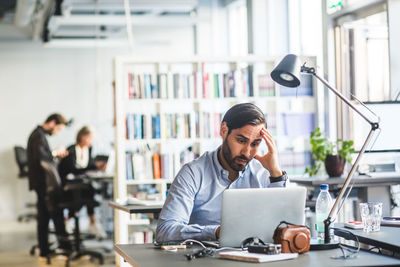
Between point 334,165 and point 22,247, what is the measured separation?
4.72m

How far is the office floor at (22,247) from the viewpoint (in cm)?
743

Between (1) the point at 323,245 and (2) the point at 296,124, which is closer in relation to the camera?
(1) the point at 323,245

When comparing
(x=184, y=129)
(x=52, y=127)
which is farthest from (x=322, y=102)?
(x=52, y=127)

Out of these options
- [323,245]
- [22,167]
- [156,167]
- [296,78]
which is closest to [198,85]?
[156,167]

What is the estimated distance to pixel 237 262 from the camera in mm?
2432

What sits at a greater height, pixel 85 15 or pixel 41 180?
pixel 85 15

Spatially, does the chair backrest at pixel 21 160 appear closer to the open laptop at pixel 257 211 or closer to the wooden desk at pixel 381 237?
the wooden desk at pixel 381 237

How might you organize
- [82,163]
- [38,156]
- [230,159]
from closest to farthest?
[230,159] → [38,156] → [82,163]

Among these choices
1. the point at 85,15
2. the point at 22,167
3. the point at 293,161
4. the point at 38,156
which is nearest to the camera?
the point at 293,161

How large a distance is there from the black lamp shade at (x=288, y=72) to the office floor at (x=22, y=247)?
473 centimetres

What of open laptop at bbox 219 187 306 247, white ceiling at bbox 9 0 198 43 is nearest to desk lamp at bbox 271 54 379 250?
open laptop at bbox 219 187 306 247

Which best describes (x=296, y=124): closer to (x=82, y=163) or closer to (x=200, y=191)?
(x=82, y=163)

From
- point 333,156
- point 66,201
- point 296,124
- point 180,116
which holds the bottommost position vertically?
point 66,201

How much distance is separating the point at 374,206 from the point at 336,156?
282 centimetres
